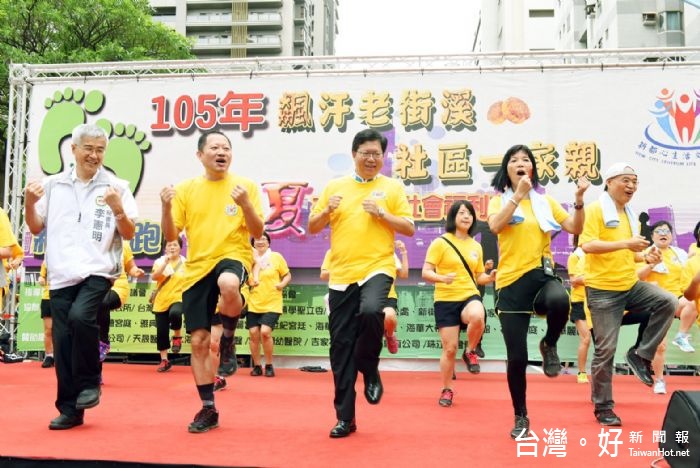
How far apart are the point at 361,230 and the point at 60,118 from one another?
736 cm

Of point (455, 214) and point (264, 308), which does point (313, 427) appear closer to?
point (455, 214)

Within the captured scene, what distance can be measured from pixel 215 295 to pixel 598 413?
2813mm

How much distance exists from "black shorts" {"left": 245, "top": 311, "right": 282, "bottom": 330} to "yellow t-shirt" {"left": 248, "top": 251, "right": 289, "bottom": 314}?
0.14 ft

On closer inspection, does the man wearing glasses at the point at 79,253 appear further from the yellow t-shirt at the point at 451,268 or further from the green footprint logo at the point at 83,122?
the green footprint logo at the point at 83,122

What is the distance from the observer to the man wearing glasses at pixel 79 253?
4133mm

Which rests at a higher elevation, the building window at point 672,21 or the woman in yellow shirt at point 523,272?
the building window at point 672,21

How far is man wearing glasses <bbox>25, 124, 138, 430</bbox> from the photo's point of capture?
4133 mm

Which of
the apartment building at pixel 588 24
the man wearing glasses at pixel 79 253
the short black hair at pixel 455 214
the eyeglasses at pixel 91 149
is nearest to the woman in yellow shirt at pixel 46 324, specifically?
the man wearing glasses at pixel 79 253

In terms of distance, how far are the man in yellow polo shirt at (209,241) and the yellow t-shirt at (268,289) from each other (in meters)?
4.09

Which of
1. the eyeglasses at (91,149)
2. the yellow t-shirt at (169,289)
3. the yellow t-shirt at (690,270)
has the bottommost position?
the yellow t-shirt at (169,289)

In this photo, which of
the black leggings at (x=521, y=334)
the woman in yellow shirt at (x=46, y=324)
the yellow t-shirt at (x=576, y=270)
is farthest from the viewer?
the woman in yellow shirt at (x=46, y=324)

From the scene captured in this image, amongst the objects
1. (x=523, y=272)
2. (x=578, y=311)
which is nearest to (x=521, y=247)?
(x=523, y=272)

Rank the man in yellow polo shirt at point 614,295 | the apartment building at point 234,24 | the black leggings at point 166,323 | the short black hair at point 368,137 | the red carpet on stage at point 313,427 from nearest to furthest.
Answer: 1. the red carpet on stage at point 313,427
2. the short black hair at point 368,137
3. the man in yellow polo shirt at point 614,295
4. the black leggings at point 166,323
5. the apartment building at point 234,24

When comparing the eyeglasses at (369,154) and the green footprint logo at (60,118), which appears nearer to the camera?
the eyeglasses at (369,154)
